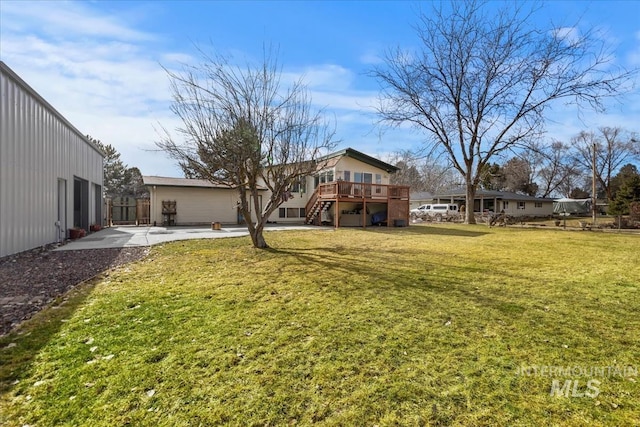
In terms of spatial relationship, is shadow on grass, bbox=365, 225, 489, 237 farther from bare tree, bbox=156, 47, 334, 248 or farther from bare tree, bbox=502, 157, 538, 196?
bare tree, bbox=502, 157, 538, 196

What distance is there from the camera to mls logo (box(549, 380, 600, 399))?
7.30ft

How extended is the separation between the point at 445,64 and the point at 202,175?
1716 centimetres

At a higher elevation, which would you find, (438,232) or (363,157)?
(363,157)

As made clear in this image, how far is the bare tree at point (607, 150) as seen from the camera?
128ft

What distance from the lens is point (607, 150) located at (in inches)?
1604

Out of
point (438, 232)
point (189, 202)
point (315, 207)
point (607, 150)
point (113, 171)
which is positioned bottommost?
point (438, 232)

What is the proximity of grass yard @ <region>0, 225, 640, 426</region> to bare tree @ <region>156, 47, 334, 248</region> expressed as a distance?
3.87 meters

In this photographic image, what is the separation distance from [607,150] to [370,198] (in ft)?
138

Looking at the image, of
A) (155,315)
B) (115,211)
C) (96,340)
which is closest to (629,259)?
(155,315)

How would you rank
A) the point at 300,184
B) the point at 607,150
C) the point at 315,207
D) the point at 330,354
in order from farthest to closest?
1. the point at 607,150
2. the point at 315,207
3. the point at 300,184
4. the point at 330,354

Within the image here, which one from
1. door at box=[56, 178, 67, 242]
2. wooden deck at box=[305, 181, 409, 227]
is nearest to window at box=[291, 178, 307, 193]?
wooden deck at box=[305, 181, 409, 227]

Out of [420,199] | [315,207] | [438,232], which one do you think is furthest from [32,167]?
[420,199]

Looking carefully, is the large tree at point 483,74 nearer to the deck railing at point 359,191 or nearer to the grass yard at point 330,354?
the deck railing at point 359,191

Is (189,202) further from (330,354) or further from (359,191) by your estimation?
(330,354)
